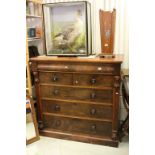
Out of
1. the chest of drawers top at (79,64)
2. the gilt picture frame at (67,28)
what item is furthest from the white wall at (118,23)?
the chest of drawers top at (79,64)

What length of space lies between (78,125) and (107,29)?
49.5 inches

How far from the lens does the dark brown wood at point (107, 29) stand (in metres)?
2.53

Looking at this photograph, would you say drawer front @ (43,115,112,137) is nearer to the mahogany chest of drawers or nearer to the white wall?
the mahogany chest of drawers

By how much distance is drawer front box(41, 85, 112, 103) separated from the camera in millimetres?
2500

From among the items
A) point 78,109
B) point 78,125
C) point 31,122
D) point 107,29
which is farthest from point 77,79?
point 31,122

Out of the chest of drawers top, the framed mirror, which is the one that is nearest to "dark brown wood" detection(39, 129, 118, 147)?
the framed mirror

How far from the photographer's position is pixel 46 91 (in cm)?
278

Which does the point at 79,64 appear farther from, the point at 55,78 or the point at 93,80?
the point at 55,78

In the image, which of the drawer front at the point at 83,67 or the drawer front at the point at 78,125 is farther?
the drawer front at the point at 78,125

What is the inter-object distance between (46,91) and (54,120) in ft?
1.33

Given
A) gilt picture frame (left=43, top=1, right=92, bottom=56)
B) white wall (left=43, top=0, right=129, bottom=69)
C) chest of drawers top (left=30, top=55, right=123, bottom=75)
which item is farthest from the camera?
white wall (left=43, top=0, right=129, bottom=69)

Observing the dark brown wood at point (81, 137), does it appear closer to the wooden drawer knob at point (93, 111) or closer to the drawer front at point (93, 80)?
the wooden drawer knob at point (93, 111)
